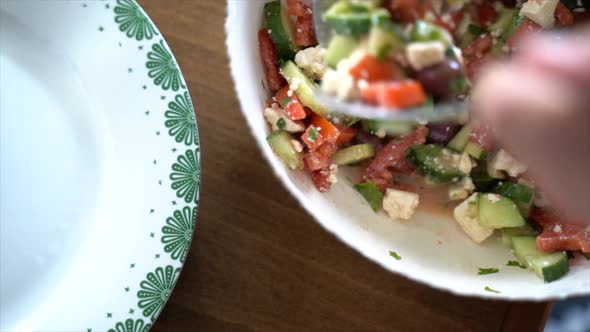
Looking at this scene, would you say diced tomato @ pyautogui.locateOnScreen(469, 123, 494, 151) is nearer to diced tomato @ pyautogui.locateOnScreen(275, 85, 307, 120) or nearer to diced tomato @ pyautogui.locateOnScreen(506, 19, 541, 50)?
diced tomato @ pyautogui.locateOnScreen(506, 19, 541, 50)

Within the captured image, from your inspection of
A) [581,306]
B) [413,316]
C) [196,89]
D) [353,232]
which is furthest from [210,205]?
[581,306]

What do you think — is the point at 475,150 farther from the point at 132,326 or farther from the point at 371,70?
the point at 132,326

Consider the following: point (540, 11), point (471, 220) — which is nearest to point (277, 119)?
point (471, 220)

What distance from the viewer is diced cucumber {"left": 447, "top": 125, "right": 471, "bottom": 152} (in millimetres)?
1384

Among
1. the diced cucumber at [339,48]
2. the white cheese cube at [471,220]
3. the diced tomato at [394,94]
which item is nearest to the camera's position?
the diced tomato at [394,94]

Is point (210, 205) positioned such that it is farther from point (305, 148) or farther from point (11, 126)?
point (11, 126)

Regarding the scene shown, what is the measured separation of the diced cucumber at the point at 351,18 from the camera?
3.50 feet

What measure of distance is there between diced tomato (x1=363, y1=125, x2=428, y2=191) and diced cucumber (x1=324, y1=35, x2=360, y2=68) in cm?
31

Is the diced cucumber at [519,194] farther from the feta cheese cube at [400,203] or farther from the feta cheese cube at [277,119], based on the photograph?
the feta cheese cube at [277,119]

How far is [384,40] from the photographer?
1.05 meters

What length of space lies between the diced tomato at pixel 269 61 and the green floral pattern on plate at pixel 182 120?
0.56 ft

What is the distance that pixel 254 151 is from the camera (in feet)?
4.80

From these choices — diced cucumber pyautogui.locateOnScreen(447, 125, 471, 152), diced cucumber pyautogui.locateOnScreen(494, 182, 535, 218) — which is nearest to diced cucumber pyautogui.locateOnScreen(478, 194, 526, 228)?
diced cucumber pyautogui.locateOnScreen(494, 182, 535, 218)

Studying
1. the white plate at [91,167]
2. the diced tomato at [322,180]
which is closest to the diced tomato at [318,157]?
the diced tomato at [322,180]
